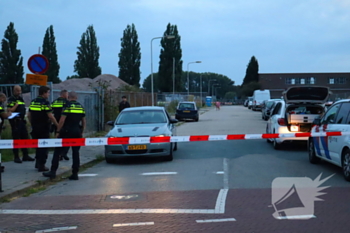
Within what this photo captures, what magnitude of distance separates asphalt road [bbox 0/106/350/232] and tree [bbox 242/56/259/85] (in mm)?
111937

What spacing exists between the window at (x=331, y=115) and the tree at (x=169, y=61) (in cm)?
6128

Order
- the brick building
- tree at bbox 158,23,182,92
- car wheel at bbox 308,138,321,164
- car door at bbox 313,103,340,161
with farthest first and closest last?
the brick building < tree at bbox 158,23,182,92 < car wheel at bbox 308,138,321,164 < car door at bbox 313,103,340,161

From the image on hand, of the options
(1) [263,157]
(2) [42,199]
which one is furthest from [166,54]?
(2) [42,199]

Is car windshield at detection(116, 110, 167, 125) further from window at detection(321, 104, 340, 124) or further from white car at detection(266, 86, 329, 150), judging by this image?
window at detection(321, 104, 340, 124)

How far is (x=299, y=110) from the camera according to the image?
13797mm

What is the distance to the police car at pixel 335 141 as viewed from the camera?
8.69 m

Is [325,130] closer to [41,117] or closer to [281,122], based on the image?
[281,122]

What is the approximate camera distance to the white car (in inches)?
530

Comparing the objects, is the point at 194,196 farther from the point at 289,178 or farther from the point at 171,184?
the point at 289,178

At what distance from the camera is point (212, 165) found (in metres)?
11.2

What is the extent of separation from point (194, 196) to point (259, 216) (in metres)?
1.63

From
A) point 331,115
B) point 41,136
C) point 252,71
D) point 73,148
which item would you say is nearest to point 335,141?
point 331,115

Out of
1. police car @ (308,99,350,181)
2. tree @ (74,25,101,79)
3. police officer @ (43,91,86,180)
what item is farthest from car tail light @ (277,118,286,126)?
tree @ (74,25,101,79)

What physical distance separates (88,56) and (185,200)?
6312 centimetres
